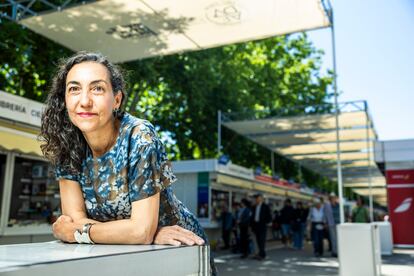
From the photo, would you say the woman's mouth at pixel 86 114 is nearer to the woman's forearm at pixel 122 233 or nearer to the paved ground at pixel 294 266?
the woman's forearm at pixel 122 233

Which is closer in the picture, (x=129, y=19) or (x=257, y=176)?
(x=129, y=19)

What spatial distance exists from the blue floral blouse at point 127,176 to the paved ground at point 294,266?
26.7 ft

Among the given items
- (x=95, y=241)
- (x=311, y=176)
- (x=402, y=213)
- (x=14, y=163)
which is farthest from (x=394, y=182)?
(x=311, y=176)

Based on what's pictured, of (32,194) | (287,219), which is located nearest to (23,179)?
(32,194)

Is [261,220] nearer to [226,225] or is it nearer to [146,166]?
[226,225]

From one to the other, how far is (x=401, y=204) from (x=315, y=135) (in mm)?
4880

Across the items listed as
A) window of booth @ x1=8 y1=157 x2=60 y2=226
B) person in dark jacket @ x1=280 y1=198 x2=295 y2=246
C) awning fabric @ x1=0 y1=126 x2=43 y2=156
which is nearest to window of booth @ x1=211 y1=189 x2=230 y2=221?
person in dark jacket @ x1=280 y1=198 x2=295 y2=246

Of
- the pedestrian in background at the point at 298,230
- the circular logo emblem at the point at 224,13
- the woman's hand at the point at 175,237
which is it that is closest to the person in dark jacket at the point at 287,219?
the pedestrian in background at the point at 298,230

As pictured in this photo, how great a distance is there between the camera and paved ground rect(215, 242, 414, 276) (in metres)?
9.93

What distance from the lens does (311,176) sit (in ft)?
122

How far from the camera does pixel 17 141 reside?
7637 mm

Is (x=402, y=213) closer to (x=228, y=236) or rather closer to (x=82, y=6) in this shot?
(x=228, y=236)

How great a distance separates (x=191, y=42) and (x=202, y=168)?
6.14m

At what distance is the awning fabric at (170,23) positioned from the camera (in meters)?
8.52
